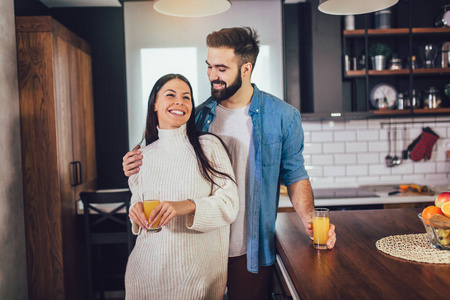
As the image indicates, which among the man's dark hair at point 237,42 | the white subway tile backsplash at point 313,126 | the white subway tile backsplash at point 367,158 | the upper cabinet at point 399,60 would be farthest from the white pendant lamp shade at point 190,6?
the white subway tile backsplash at point 367,158

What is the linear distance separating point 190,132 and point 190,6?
63 centimetres

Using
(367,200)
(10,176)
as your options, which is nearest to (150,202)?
(10,176)

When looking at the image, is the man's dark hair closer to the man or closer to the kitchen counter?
the man

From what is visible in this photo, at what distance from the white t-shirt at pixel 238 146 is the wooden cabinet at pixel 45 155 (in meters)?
1.57

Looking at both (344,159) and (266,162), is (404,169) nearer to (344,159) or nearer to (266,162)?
(344,159)

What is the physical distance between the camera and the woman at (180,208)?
148 centimetres

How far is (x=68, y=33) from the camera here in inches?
124

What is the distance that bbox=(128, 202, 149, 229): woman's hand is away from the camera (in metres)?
1.45

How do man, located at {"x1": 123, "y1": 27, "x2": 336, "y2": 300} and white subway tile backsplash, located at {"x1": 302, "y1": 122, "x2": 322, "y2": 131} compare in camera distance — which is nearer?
man, located at {"x1": 123, "y1": 27, "x2": 336, "y2": 300}

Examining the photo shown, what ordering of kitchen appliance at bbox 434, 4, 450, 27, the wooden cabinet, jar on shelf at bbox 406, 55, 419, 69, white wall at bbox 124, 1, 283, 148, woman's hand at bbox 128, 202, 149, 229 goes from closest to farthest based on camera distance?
woman's hand at bbox 128, 202, 149, 229 < the wooden cabinet < jar on shelf at bbox 406, 55, 419, 69 < kitchen appliance at bbox 434, 4, 450, 27 < white wall at bbox 124, 1, 283, 148

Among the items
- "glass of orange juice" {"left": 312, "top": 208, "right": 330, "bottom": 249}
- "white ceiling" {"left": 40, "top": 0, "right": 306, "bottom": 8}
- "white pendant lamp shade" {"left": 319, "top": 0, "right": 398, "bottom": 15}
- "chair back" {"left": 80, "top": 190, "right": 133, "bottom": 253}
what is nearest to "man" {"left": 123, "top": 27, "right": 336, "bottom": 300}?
"glass of orange juice" {"left": 312, "top": 208, "right": 330, "bottom": 249}

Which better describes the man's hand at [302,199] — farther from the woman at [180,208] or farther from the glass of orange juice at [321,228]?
the woman at [180,208]

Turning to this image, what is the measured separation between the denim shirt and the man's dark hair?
18 cm

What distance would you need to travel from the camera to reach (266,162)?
187cm
